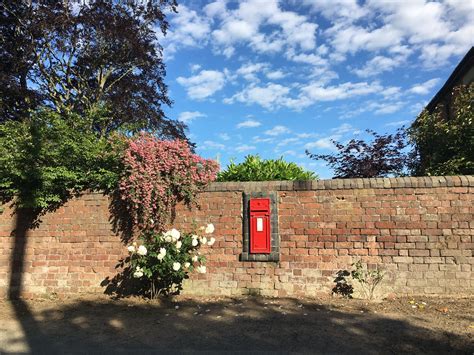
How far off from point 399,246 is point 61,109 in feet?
41.2

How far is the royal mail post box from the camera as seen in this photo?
7234 mm

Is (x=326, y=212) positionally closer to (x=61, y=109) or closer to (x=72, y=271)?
(x=72, y=271)

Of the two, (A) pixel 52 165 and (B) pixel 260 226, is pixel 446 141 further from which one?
(A) pixel 52 165

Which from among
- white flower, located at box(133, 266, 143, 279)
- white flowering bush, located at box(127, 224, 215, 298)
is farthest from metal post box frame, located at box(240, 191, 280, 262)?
white flower, located at box(133, 266, 143, 279)

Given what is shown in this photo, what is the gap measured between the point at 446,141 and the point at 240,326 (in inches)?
236

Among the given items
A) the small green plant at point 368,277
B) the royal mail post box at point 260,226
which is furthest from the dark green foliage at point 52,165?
the small green plant at point 368,277

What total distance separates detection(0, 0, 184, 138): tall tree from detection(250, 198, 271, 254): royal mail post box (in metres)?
7.37

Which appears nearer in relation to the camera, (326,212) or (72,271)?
(326,212)

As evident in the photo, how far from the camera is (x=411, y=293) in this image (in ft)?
22.2

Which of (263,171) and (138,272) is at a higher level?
(263,171)

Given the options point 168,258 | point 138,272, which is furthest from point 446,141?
point 138,272

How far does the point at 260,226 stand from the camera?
7.30 meters

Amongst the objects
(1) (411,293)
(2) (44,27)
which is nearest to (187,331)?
(1) (411,293)

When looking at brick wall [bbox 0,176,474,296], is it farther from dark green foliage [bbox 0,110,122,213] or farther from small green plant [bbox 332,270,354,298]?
dark green foliage [bbox 0,110,122,213]
